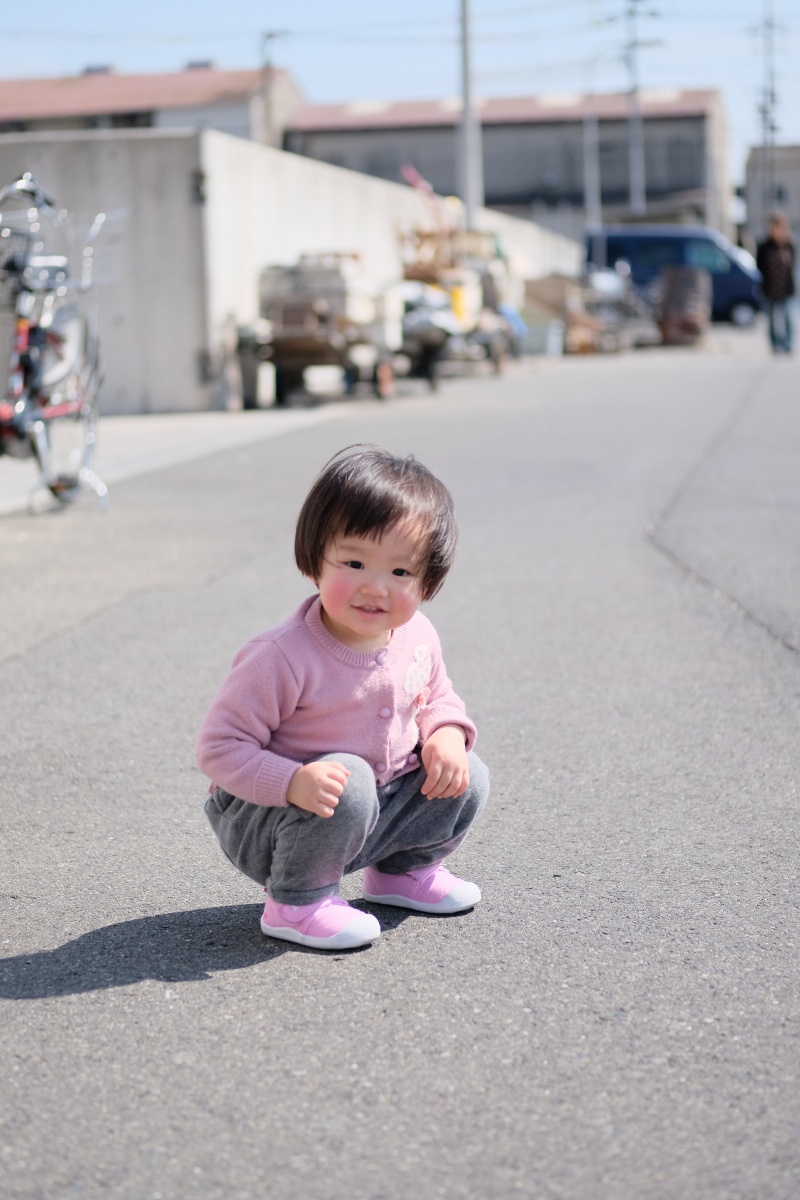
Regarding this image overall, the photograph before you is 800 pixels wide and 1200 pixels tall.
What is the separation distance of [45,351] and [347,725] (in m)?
5.84

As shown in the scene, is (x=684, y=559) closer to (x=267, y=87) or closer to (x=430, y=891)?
(x=430, y=891)

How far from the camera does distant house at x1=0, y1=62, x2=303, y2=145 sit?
64.9 metres

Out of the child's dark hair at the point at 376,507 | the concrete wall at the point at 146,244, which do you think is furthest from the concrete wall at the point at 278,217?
the child's dark hair at the point at 376,507

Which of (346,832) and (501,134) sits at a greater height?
(501,134)

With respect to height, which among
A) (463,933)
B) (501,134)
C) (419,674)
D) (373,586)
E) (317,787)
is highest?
(501,134)

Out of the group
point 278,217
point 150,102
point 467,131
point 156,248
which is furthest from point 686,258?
point 150,102

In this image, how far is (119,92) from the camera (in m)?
67.4

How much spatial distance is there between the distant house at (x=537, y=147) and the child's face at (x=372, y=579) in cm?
7048

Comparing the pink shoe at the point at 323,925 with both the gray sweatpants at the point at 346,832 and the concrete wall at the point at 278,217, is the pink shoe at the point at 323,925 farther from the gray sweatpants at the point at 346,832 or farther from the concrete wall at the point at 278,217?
the concrete wall at the point at 278,217

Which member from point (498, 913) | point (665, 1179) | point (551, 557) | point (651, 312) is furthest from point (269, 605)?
point (651, 312)

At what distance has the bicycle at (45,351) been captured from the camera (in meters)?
7.88

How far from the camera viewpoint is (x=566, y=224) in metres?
71.7

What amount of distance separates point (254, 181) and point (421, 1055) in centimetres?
1551

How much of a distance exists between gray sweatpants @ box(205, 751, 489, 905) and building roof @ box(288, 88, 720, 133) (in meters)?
73.0
